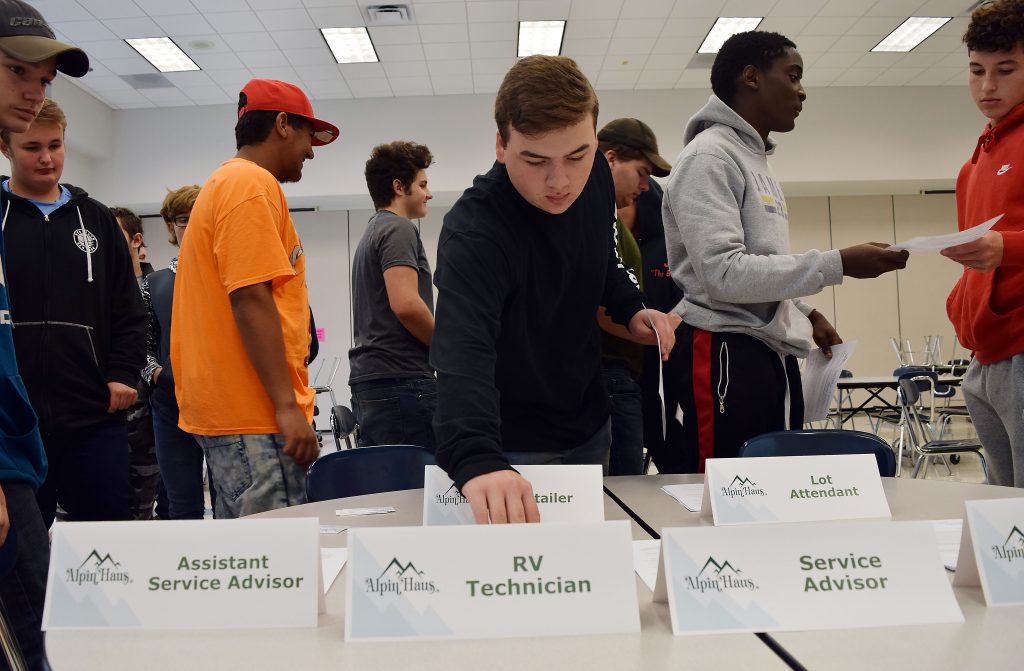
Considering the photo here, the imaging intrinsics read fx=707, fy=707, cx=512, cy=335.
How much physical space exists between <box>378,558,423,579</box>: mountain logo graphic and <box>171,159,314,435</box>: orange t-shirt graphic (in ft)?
3.10

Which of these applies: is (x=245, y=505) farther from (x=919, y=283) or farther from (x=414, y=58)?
(x=919, y=283)

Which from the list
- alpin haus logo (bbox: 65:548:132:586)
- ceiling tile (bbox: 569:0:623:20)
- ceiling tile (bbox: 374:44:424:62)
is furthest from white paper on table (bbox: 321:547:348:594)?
ceiling tile (bbox: 374:44:424:62)

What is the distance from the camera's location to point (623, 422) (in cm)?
209

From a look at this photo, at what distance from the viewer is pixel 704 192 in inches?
61.3

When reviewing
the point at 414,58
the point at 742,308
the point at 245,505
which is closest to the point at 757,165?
the point at 742,308

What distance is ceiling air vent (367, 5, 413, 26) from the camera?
575 centimetres

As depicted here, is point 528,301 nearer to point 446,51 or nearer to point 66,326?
point 66,326

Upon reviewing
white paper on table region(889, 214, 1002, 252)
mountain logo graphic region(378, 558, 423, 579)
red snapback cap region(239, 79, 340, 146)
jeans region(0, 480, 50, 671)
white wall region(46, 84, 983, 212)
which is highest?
white wall region(46, 84, 983, 212)

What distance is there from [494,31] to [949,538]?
19.8ft

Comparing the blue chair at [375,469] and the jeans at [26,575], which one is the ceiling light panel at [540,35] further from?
the jeans at [26,575]

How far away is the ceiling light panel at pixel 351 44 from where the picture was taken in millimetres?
6188

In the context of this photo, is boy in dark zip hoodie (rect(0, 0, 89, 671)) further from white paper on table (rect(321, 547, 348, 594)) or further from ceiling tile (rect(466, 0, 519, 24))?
ceiling tile (rect(466, 0, 519, 24))

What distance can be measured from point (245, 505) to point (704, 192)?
1215mm

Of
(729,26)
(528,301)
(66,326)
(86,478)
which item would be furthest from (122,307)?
(729,26)
